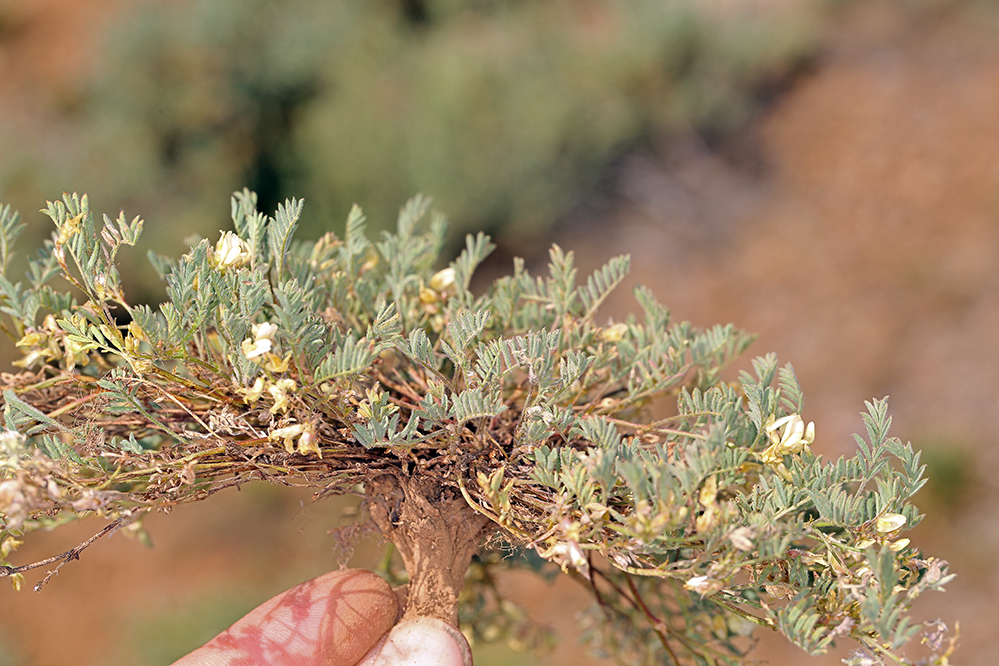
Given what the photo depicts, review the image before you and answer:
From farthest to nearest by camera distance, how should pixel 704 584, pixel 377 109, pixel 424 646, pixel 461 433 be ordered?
pixel 377 109 → pixel 424 646 → pixel 461 433 → pixel 704 584

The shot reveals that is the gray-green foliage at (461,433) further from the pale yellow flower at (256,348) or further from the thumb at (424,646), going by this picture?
the thumb at (424,646)

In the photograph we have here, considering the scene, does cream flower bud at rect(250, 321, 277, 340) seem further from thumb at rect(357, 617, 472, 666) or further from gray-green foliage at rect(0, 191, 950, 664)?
thumb at rect(357, 617, 472, 666)

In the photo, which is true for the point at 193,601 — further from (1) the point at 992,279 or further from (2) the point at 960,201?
(2) the point at 960,201

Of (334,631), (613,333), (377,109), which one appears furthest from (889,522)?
(377,109)

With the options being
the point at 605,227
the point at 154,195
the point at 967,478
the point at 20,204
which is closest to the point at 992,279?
the point at 967,478

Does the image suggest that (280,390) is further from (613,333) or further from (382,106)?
(382,106)

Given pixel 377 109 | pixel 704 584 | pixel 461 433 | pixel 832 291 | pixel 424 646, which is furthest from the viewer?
pixel 377 109

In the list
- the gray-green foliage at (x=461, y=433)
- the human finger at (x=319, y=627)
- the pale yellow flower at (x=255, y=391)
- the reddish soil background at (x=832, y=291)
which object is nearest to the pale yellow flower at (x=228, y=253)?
the gray-green foliage at (x=461, y=433)
